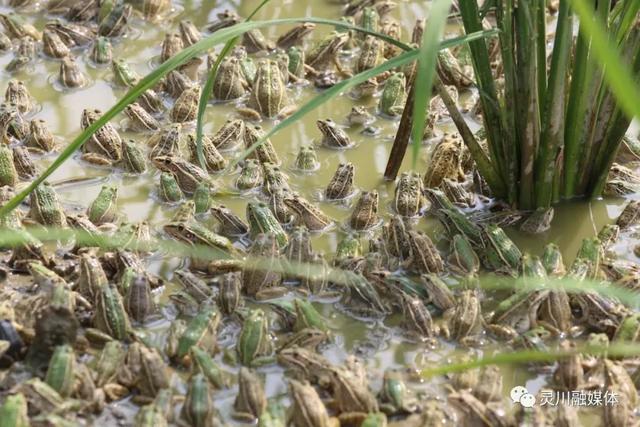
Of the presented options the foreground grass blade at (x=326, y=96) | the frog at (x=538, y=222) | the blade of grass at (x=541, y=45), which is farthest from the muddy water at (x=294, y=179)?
the foreground grass blade at (x=326, y=96)

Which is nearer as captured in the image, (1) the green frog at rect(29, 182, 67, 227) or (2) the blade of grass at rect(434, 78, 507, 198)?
(2) the blade of grass at rect(434, 78, 507, 198)

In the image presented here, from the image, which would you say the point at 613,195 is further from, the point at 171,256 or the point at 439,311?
the point at 171,256

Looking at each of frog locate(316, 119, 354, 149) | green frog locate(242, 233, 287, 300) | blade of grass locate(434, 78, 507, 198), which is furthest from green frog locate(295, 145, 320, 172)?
green frog locate(242, 233, 287, 300)

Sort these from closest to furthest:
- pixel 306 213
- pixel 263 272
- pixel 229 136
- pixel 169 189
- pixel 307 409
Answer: pixel 307 409 → pixel 263 272 → pixel 306 213 → pixel 169 189 → pixel 229 136

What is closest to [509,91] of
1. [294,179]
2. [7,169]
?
[294,179]

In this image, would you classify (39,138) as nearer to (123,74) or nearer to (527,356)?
(123,74)

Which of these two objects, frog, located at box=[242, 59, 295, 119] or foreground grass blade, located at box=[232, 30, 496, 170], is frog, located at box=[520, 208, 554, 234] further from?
frog, located at box=[242, 59, 295, 119]
